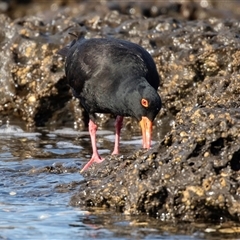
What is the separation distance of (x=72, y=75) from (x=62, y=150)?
83 centimetres

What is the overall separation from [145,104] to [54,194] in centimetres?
114

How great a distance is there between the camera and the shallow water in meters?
4.72

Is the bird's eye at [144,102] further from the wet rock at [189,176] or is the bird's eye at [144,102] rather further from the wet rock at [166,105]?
the wet rock at [189,176]

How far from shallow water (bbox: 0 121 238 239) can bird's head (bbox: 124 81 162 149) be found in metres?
0.71

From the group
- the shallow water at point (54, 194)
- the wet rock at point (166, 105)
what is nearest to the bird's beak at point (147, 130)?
the wet rock at point (166, 105)

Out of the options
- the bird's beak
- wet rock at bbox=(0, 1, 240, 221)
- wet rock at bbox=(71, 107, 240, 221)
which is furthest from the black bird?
wet rock at bbox=(71, 107, 240, 221)

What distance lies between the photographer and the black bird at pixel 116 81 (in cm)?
645

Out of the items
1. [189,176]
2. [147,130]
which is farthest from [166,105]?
[189,176]

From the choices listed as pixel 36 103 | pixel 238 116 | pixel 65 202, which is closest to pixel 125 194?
pixel 65 202

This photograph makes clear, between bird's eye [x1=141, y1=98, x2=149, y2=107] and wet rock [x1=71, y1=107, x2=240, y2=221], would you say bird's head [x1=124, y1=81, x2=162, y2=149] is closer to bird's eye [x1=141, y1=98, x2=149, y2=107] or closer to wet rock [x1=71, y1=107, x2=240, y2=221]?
bird's eye [x1=141, y1=98, x2=149, y2=107]

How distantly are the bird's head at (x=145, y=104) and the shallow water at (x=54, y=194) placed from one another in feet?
2.33

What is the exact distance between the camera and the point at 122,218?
16.4 ft

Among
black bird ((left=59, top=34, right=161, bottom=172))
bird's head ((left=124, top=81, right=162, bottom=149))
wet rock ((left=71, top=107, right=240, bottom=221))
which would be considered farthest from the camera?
black bird ((left=59, top=34, right=161, bottom=172))

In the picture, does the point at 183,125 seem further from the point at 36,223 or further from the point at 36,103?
the point at 36,103
